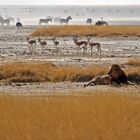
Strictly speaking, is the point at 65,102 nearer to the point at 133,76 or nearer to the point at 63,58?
the point at 133,76

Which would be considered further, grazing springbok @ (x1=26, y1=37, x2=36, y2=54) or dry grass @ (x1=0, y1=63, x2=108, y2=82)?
grazing springbok @ (x1=26, y1=37, x2=36, y2=54)

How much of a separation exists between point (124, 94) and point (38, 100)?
2.51 m

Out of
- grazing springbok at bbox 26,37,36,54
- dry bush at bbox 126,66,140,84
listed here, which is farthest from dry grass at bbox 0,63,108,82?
grazing springbok at bbox 26,37,36,54

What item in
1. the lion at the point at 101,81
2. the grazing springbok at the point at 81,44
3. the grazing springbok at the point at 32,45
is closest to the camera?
the lion at the point at 101,81

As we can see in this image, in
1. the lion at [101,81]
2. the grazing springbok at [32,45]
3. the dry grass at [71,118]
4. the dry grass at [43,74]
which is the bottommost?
the grazing springbok at [32,45]

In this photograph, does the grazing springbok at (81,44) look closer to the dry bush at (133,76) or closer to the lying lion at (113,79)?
the dry bush at (133,76)

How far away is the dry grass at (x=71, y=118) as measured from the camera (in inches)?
484

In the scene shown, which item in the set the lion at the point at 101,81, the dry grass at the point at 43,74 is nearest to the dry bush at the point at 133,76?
the dry grass at the point at 43,74

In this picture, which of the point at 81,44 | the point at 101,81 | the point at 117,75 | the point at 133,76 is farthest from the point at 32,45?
the point at 117,75

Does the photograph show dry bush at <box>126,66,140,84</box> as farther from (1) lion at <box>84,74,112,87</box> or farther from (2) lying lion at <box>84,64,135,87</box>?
(1) lion at <box>84,74,112,87</box>

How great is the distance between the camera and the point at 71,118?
45.4 feet

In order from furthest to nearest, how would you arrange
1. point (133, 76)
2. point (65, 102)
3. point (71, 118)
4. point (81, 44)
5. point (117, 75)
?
point (81, 44) < point (133, 76) < point (117, 75) < point (65, 102) < point (71, 118)

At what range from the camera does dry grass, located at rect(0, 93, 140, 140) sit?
12.3m

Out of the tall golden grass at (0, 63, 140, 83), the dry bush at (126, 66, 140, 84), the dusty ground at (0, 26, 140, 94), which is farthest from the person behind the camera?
the tall golden grass at (0, 63, 140, 83)
